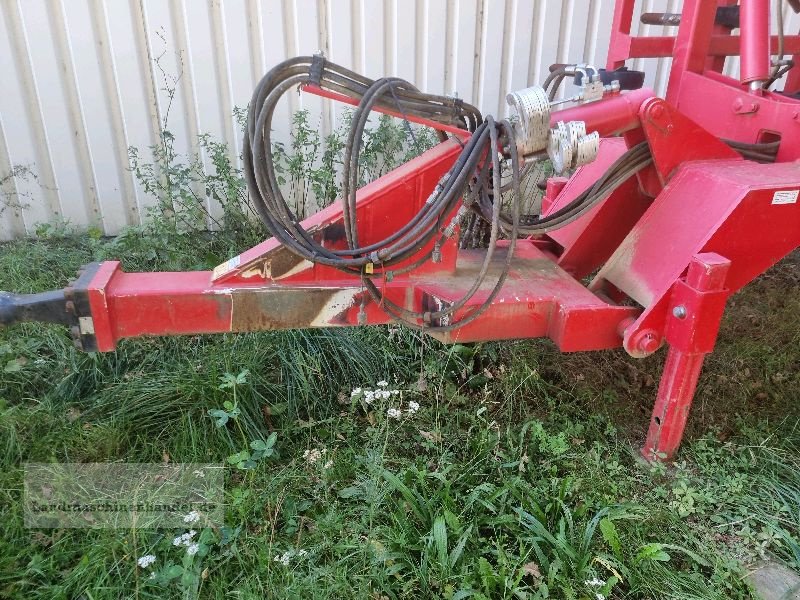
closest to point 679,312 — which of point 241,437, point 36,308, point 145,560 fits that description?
point 241,437

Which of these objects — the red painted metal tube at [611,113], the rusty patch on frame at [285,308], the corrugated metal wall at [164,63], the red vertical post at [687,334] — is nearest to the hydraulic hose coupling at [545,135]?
the red painted metal tube at [611,113]

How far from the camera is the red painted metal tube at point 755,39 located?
2387 mm

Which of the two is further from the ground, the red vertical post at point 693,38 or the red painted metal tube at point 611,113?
the red vertical post at point 693,38

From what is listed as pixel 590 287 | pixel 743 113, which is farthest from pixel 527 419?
pixel 743 113

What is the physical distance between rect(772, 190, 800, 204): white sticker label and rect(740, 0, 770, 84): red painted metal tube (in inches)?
21.4

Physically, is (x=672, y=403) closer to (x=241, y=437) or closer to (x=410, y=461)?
(x=410, y=461)

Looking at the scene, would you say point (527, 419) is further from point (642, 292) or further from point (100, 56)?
point (100, 56)

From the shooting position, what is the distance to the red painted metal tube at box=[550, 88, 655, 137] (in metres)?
2.23

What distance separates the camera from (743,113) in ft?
8.36

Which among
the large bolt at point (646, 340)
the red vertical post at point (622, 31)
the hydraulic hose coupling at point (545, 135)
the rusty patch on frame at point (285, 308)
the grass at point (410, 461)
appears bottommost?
the grass at point (410, 461)

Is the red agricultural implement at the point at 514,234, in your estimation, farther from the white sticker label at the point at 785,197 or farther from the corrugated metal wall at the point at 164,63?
the corrugated metal wall at the point at 164,63

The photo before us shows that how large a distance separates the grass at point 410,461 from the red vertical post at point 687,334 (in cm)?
21

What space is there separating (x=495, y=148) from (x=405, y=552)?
4.51ft

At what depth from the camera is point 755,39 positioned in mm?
2400
